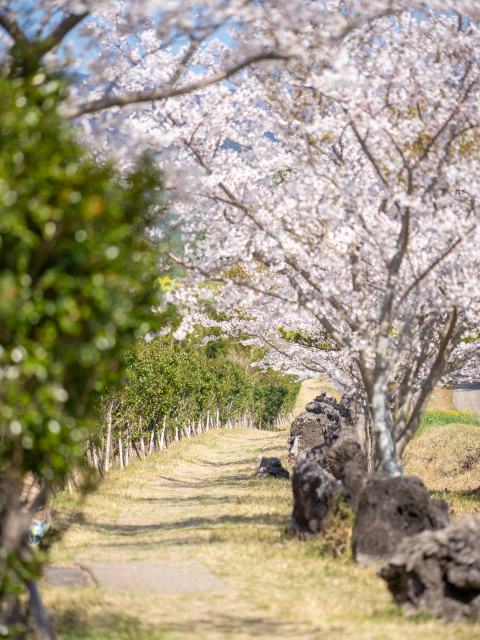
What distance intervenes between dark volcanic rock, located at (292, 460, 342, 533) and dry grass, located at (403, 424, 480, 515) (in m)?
3.89

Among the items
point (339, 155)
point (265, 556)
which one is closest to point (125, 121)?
point (339, 155)

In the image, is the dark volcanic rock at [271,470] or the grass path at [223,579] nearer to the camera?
the grass path at [223,579]

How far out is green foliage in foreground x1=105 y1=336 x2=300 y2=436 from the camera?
17875mm

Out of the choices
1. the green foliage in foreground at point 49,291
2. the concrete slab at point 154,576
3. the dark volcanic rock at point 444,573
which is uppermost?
the green foliage in foreground at point 49,291

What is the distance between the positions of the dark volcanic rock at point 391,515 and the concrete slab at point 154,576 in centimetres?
197

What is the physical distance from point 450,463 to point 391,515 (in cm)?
1405

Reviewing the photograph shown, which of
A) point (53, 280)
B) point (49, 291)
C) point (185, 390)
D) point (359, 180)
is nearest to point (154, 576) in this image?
point (49, 291)

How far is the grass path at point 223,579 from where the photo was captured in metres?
5.07

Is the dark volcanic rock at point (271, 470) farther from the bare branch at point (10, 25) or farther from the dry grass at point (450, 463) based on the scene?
the bare branch at point (10, 25)

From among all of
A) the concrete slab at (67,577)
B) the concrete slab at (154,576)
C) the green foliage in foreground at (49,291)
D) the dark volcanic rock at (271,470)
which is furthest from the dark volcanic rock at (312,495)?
the dark volcanic rock at (271,470)

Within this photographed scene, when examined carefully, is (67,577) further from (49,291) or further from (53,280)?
(53,280)

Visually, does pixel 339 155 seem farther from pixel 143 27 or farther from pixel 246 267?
pixel 246 267

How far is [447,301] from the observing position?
26.9ft

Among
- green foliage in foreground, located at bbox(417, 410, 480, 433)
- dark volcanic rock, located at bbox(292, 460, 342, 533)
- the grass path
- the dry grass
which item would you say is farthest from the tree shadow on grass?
green foliage in foreground, located at bbox(417, 410, 480, 433)
